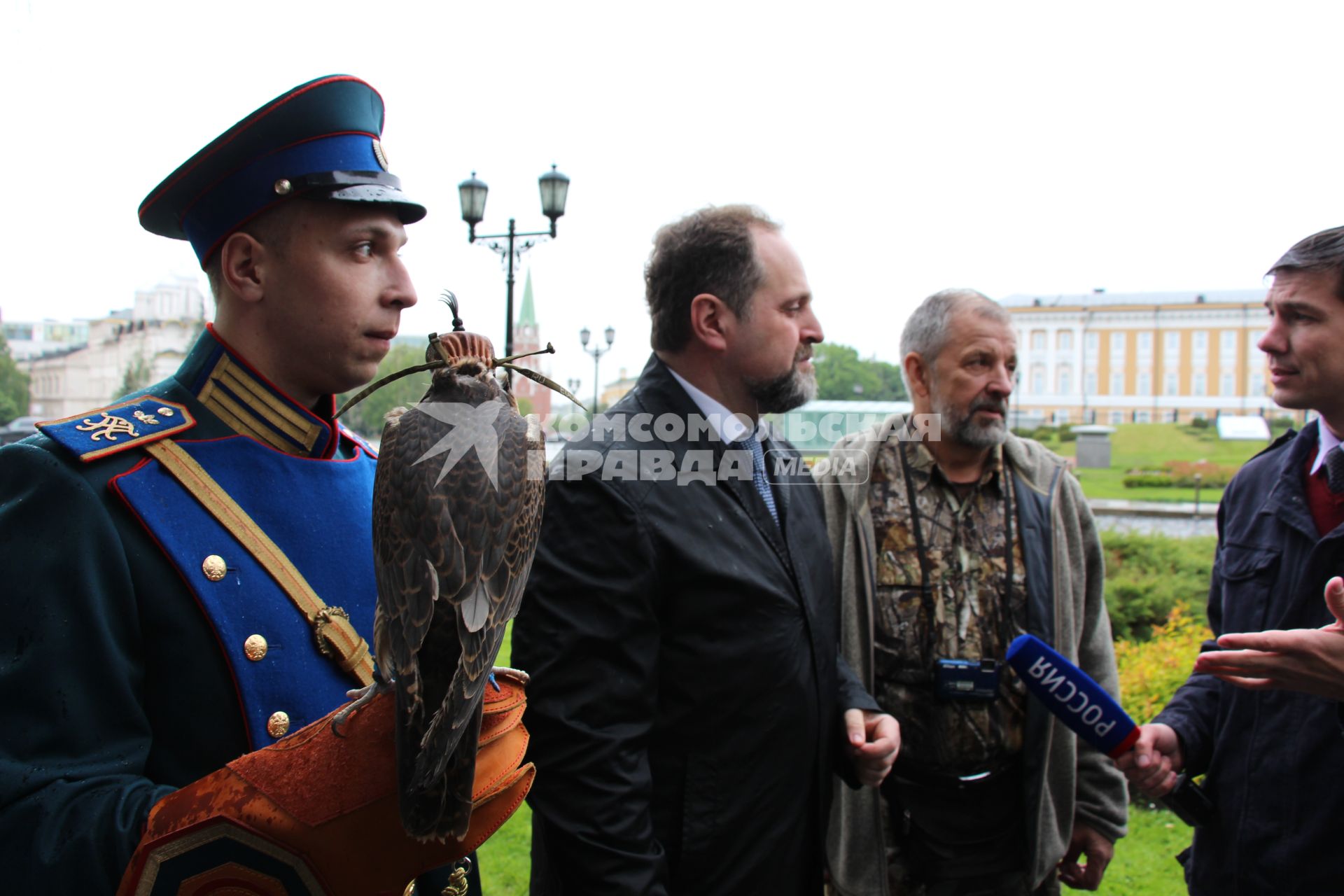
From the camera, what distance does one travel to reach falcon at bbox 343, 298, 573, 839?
48.2 inches

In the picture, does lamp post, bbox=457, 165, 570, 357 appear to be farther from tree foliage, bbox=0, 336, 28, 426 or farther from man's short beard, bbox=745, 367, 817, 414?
tree foliage, bbox=0, 336, 28, 426

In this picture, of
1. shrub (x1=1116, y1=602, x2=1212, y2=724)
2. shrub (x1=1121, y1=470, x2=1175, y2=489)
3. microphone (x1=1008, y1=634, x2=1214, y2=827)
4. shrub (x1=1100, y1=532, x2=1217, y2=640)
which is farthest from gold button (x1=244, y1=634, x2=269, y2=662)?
shrub (x1=1121, y1=470, x2=1175, y2=489)

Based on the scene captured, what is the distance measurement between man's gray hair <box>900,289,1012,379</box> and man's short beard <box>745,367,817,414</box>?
3.34 ft

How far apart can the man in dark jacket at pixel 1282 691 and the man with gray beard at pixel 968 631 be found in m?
0.40

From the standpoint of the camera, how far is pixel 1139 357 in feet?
252

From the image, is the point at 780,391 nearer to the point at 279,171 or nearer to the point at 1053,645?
the point at 1053,645

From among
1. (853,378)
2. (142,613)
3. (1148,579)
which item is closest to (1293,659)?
(142,613)

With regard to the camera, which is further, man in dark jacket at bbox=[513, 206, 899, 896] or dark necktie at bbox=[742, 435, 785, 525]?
dark necktie at bbox=[742, 435, 785, 525]

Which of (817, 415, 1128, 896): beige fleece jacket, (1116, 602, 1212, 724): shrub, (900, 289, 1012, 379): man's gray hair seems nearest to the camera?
(817, 415, 1128, 896): beige fleece jacket

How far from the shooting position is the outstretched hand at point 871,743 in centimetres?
237

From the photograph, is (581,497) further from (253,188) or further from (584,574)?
(253,188)

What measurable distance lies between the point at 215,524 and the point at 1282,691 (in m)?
3.00

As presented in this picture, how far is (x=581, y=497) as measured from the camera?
2.22m

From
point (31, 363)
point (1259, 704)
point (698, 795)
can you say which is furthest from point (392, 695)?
point (31, 363)
